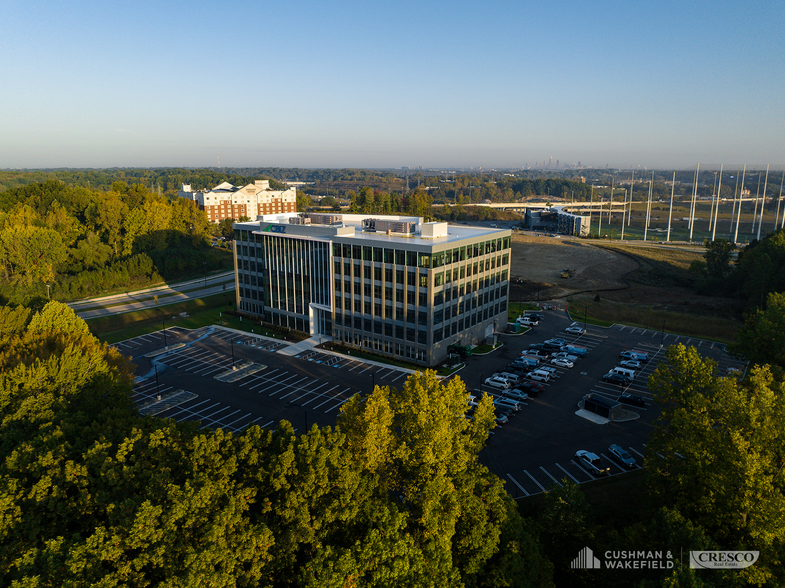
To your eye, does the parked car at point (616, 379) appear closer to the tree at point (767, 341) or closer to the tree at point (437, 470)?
the tree at point (767, 341)

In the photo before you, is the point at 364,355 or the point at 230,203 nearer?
the point at 364,355

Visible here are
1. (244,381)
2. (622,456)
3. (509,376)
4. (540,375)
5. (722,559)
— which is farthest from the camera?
(244,381)

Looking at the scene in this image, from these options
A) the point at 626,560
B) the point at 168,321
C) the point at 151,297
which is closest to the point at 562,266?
the point at 168,321

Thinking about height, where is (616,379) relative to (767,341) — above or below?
below

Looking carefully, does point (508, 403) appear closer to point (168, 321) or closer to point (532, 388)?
point (532, 388)

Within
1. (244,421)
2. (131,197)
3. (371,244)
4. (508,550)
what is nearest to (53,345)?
(244,421)
